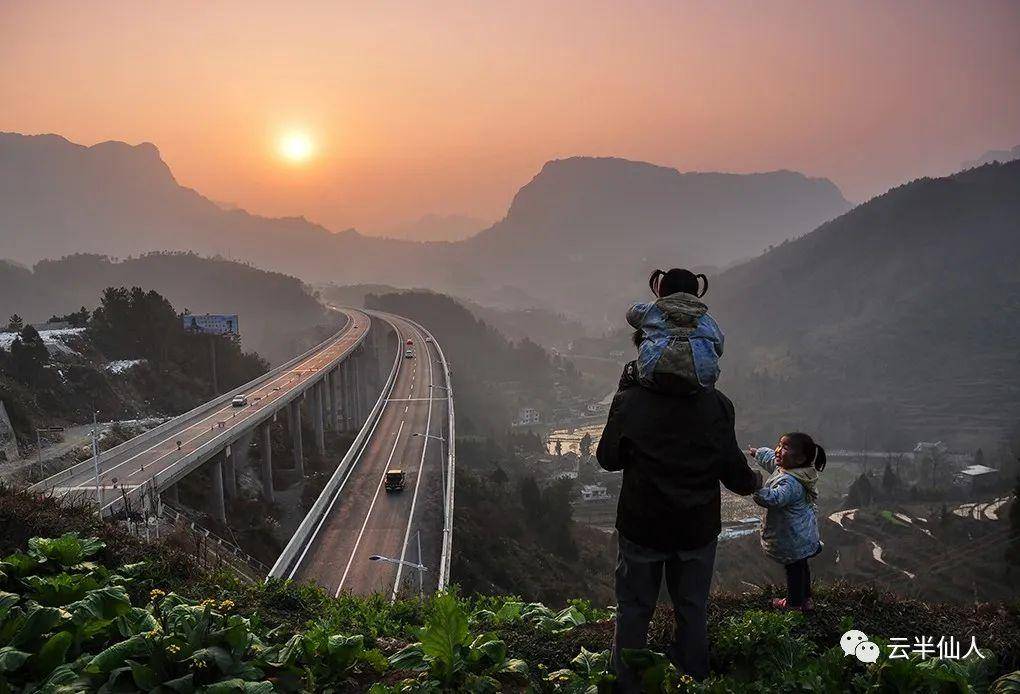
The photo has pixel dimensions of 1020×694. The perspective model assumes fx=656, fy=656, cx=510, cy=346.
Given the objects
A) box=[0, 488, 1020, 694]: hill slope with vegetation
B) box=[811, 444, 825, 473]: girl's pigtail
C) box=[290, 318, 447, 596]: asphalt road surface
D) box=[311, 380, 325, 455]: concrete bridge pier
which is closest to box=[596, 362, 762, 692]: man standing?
box=[0, 488, 1020, 694]: hill slope with vegetation

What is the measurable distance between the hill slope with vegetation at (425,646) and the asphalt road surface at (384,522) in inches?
279

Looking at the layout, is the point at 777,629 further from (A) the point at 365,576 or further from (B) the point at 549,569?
(B) the point at 549,569

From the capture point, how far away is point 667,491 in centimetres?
452

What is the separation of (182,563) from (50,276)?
671 feet

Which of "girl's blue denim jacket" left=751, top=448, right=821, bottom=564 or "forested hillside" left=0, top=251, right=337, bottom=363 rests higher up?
"forested hillside" left=0, top=251, right=337, bottom=363

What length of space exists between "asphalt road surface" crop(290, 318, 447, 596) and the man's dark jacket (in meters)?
9.49

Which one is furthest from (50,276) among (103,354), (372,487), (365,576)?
(365,576)

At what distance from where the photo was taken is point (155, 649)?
14.3ft

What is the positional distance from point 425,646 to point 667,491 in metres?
2.13

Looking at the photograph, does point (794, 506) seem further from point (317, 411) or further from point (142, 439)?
point (317, 411)

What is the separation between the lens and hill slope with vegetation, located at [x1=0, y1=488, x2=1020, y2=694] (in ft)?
14.3

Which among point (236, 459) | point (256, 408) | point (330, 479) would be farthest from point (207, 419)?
point (330, 479)

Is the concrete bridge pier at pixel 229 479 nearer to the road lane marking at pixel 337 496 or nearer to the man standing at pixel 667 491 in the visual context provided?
the road lane marking at pixel 337 496

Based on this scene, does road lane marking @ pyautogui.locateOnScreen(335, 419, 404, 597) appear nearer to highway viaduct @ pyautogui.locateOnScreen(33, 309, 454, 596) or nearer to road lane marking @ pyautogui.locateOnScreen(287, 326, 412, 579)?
highway viaduct @ pyautogui.locateOnScreen(33, 309, 454, 596)
